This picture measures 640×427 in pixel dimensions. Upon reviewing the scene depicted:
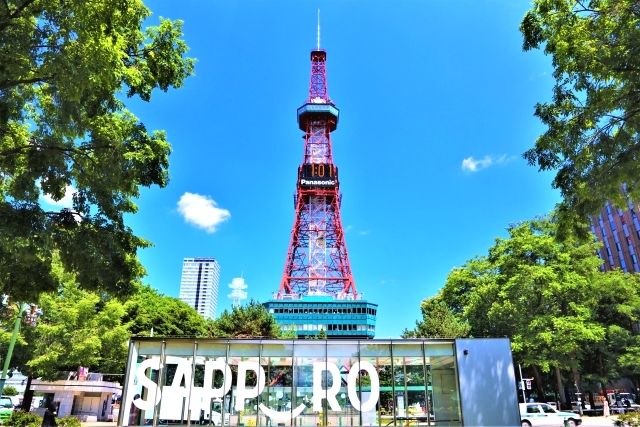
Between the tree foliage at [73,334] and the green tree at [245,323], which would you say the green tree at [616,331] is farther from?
the tree foliage at [73,334]

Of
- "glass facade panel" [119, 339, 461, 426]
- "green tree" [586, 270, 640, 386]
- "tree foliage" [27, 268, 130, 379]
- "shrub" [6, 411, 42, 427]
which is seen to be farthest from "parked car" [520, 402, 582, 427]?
"tree foliage" [27, 268, 130, 379]

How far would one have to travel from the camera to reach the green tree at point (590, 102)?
A: 38.4ft

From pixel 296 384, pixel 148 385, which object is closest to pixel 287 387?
pixel 296 384

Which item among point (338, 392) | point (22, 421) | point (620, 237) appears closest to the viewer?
point (338, 392)

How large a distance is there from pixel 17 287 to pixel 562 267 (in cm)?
3599

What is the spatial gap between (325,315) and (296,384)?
7972cm

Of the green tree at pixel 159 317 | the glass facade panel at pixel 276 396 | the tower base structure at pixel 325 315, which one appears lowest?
the glass facade panel at pixel 276 396

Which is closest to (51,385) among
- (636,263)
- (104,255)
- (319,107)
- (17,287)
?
(17,287)

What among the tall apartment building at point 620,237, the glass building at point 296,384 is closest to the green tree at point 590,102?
the glass building at point 296,384

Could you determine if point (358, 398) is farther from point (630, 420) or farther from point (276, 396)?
point (630, 420)

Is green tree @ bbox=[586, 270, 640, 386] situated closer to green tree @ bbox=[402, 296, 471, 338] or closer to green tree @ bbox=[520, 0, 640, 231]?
green tree @ bbox=[402, 296, 471, 338]

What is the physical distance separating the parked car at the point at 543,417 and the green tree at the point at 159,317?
28909 millimetres

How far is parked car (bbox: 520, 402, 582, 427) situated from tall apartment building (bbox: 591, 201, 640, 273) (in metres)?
34.4

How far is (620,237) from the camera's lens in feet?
211
